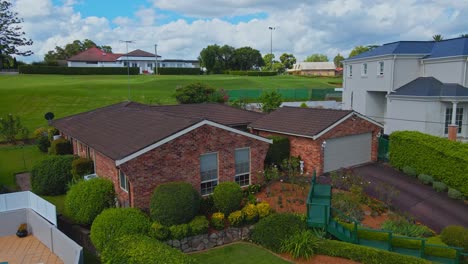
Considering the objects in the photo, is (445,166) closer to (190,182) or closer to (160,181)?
(190,182)

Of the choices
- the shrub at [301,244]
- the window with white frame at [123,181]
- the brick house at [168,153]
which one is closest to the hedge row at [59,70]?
the brick house at [168,153]

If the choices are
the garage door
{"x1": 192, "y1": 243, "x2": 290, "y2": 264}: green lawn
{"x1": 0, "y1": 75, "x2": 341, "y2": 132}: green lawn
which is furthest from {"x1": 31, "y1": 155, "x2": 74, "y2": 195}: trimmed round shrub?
{"x1": 0, "y1": 75, "x2": 341, "y2": 132}: green lawn

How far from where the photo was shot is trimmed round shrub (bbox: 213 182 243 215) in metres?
15.2

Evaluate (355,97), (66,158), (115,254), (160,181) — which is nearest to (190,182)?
(160,181)

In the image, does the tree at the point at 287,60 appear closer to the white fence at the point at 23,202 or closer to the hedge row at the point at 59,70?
the hedge row at the point at 59,70

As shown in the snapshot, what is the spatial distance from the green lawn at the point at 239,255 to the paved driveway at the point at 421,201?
745 cm

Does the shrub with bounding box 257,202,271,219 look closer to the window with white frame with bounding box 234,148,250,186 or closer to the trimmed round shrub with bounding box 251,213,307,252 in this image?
the trimmed round shrub with bounding box 251,213,307,252

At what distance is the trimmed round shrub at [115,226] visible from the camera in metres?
12.9

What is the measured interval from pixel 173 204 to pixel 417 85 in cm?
2448

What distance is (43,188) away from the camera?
62.3 ft

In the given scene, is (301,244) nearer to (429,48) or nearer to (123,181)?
(123,181)

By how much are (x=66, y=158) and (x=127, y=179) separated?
282 inches

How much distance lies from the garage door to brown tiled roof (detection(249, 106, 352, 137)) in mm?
1188

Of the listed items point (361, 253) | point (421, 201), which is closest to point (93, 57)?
point (421, 201)
